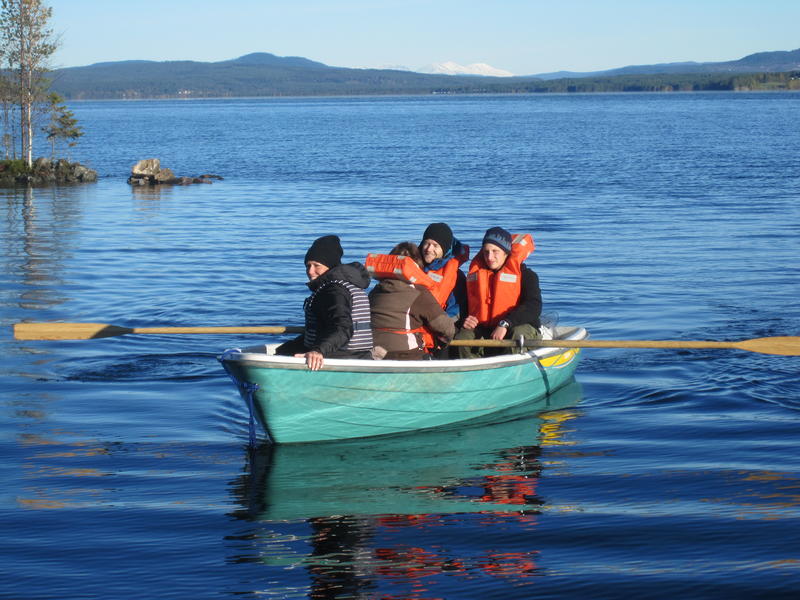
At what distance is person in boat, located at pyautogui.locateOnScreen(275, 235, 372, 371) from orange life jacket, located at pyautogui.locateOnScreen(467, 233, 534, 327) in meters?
2.10

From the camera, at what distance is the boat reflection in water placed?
6836 millimetres

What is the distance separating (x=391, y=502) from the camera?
7996 millimetres

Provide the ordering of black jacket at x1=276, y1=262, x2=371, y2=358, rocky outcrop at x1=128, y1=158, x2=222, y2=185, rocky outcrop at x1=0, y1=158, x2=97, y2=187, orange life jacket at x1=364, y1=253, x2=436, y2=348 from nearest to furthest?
black jacket at x1=276, y1=262, x2=371, y2=358, orange life jacket at x1=364, y1=253, x2=436, y2=348, rocky outcrop at x1=0, y1=158, x2=97, y2=187, rocky outcrop at x1=128, y1=158, x2=222, y2=185

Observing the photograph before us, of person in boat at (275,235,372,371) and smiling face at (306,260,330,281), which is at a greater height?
smiling face at (306,260,330,281)

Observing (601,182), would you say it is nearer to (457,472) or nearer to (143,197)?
(143,197)

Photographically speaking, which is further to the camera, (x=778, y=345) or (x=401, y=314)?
(x=778, y=345)

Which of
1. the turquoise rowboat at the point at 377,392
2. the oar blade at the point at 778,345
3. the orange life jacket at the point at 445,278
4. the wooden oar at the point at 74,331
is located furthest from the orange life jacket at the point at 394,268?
the oar blade at the point at 778,345

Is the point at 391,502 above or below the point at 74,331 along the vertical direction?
below

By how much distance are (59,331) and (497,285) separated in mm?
4227

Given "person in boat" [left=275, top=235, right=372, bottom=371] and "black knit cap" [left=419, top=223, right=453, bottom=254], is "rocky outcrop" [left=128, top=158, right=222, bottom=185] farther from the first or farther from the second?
"person in boat" [left=275, top=235, right=372, bottom=371]

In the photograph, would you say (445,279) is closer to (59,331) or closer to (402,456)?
(402,456)

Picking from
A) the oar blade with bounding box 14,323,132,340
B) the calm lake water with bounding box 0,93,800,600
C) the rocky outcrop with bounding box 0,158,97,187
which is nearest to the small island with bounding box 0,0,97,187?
the rocky outcrop with bounding box 0,158,97,187

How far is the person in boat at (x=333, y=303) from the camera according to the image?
8.41 m

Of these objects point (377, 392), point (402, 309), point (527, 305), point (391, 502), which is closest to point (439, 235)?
point (402, 309)
